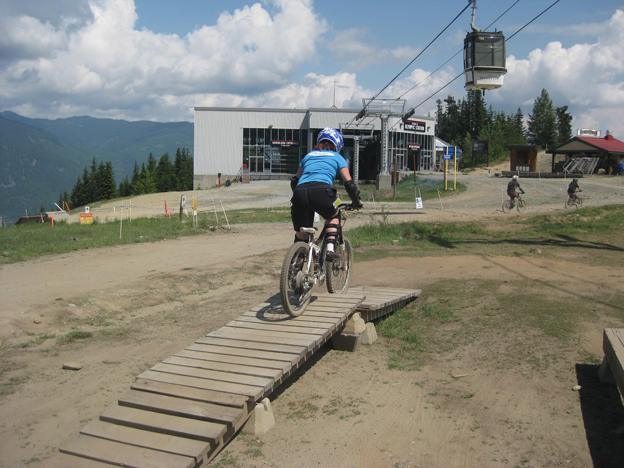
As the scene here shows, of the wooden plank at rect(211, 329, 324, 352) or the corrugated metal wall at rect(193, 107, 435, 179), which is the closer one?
the wooden plank at rect(211, 329, 324, 352)

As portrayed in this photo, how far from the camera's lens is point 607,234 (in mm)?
15234

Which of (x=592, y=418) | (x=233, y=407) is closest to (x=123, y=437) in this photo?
(x=233, y=407)

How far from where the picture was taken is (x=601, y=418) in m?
4.55

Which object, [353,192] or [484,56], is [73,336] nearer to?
[353,192]

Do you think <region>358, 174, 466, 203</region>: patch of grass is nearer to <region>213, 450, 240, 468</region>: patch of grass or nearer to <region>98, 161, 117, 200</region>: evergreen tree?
<region>213, 450, 240, 468</region>: patch of grass

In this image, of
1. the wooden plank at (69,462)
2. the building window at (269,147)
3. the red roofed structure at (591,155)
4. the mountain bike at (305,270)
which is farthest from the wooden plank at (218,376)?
the building window at (269,147)

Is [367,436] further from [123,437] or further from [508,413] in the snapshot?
[123,437]

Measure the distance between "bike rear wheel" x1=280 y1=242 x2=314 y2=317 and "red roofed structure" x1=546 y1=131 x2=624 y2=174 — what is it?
53.2m

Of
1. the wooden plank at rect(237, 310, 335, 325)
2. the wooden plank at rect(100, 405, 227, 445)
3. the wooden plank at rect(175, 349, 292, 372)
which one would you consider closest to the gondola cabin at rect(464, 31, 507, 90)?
the wooden plank at rect(237, 310, 335, 325)

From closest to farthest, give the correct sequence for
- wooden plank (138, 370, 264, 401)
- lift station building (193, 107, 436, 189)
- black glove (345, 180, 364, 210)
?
1. wooden plank (138, 370, 264, 401)
2. black glove (345, 180, 364, 210)
3. lift station building (193, 107, 436, 189)

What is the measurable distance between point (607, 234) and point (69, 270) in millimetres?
15048

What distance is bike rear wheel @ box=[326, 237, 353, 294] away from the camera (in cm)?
692

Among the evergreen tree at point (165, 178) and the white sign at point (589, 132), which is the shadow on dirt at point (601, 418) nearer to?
the white sign at point (589, 132)

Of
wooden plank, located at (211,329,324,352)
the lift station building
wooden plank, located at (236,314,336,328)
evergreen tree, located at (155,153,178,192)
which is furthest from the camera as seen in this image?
evergreen tree, located at (155,153,178,192)
